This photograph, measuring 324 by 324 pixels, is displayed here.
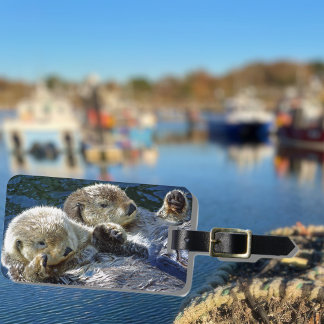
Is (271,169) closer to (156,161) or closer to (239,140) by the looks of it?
(156,161)

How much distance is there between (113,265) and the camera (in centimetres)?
179

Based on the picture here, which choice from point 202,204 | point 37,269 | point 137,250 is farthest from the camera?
point 202,204

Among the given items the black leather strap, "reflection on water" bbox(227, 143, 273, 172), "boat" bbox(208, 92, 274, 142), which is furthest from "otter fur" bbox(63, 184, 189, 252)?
"boat" bbox(208, 92, 274, 142)

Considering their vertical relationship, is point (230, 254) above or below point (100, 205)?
below

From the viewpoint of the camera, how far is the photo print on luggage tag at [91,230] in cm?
166

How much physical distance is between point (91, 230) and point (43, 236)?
0.18 metres

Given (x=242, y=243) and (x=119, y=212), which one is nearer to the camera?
(x=242, y=243)

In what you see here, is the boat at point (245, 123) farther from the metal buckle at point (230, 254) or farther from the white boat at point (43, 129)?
the metal buckle at point (230, 254)

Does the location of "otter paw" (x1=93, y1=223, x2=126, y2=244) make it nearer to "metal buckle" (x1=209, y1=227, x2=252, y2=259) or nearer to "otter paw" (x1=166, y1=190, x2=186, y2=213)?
"otter paw" (x1=166, y1=190, x2=186, y2=213)

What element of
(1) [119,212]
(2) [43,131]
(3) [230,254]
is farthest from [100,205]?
(2) [43,131]

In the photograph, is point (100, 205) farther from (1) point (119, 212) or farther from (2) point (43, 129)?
(2) point (43, 129)

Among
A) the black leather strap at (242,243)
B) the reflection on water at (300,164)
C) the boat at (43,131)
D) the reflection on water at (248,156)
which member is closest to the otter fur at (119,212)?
the black leather strap at (242,243)

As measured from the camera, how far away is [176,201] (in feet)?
5.44

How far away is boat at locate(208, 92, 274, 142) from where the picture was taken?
88.3ft
